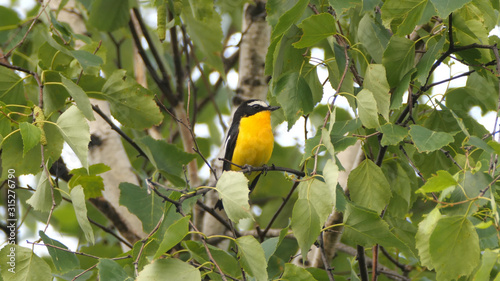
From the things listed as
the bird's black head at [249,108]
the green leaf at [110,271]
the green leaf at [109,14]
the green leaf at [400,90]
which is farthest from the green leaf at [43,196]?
the bird's black head at [249,108]

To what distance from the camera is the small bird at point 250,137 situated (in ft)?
15.6

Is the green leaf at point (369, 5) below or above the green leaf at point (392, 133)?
above

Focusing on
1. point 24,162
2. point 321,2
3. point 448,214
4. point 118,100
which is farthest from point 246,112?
point 448,214

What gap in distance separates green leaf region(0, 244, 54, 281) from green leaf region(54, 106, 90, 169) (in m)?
0.44

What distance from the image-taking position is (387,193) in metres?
2.64

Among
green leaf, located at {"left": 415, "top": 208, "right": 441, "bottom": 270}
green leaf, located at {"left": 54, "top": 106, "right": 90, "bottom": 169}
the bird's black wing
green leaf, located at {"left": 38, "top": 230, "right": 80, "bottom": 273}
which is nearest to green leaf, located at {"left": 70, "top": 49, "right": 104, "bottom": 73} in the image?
green leaf, located at {"left": 54, "top": 106, "right": 90, "bottom": 169}

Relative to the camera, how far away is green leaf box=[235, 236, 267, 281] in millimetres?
2047

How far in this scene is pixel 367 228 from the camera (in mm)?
2334

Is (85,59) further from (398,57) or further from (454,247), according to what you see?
(454,247)

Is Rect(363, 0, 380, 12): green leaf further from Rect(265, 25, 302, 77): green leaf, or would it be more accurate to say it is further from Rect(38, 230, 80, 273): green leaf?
Rect(38, 230, 80, 273): green leaf

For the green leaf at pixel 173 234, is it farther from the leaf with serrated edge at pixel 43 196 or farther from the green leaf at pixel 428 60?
the green leaf at pixel 428 60

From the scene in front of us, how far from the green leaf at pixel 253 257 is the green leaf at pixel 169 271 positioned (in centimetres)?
19

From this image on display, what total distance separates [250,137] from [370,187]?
7.29ft

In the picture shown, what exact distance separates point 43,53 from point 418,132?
216 centimetres
